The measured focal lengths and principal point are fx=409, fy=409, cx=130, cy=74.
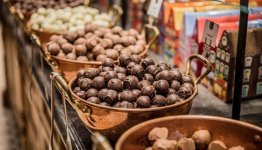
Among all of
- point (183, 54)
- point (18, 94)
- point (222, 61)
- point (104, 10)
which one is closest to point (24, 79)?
point (18, 94)

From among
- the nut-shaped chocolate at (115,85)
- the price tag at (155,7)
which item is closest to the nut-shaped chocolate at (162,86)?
the nut-shaped chocolate at (115,85)

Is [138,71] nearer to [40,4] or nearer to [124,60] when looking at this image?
[124,60]

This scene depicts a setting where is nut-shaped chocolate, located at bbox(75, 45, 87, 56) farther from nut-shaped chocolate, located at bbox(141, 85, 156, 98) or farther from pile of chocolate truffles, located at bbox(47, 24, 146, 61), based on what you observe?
nut-shaped chocolate, located at bbox(141, 85, 156, 98)

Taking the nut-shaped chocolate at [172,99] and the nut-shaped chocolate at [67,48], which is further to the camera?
the nut-shaped chocolate at [67,48]

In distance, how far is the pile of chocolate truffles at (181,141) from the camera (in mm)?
1125

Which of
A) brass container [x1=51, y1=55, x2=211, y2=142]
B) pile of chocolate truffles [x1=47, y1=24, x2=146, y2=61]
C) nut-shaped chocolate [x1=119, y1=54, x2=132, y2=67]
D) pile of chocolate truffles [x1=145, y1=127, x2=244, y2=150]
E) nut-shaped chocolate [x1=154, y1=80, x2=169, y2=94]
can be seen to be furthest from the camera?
pile of chocolate truffles [x1=47, y1=24, x2=146, y2=61]

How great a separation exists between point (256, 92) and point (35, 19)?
1432mm

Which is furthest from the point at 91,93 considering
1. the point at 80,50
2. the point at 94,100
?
the point at 80,50

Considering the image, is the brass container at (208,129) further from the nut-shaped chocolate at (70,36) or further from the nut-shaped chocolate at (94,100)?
the nut-shaped chocolate at (70,36)

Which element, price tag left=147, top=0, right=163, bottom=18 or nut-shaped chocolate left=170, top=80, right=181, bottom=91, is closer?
nut-shaped chocolate left=170, top=80, right=181, bottom=91

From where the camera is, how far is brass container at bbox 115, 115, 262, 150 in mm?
1156

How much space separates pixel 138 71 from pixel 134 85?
0.08 m

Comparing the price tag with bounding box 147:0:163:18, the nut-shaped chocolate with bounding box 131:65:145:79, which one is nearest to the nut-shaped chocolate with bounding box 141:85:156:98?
the nut-shaped chocolate with bounding box 131:65:145:79

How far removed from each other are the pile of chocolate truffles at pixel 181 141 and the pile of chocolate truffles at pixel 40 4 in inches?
74.2
